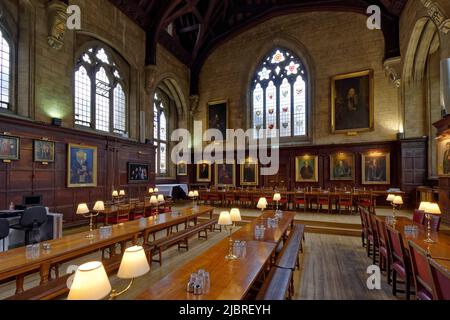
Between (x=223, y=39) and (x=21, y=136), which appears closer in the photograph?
(x=21, y=136)

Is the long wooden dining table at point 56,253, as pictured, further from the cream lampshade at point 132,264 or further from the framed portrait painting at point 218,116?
the framed portrait painting at point 218,116

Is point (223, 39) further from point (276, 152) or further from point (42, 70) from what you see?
point (42, 70)

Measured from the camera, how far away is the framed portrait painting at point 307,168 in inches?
515

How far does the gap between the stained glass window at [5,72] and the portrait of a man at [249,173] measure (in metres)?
11.2

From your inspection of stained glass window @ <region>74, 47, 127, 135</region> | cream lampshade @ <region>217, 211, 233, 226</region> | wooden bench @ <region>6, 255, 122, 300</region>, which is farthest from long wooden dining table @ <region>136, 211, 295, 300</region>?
stained glass window @ <region>74, 47, 127, 135</region>

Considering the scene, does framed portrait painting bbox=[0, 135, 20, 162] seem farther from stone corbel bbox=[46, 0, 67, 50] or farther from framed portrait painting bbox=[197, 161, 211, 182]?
framed portrait painting bbox=[197, 161, 211, 182]

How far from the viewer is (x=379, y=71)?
1208 cm

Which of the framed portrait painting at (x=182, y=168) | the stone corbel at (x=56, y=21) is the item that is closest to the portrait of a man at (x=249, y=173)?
the framed portrait painting at (x=182, y=168)

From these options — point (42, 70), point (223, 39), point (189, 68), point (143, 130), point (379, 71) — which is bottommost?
point (143, 130)

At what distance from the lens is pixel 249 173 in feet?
47.8

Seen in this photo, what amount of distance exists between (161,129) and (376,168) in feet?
43.3

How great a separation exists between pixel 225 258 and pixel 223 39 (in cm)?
1641
